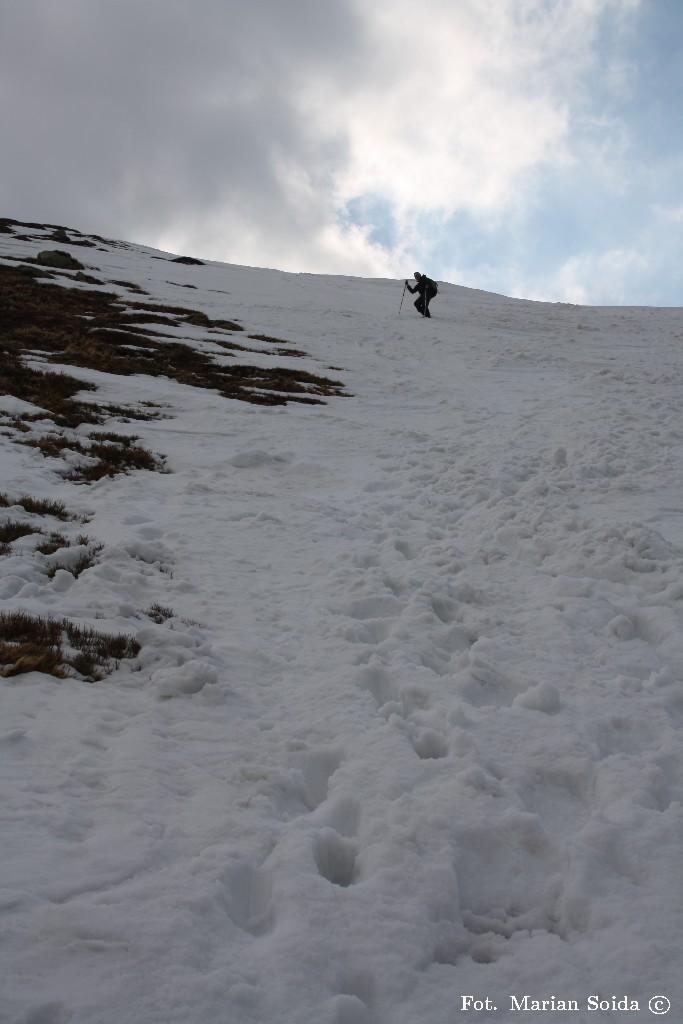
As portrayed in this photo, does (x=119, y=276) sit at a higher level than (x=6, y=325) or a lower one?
higher

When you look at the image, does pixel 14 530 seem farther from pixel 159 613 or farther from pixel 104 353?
pixel 104 353

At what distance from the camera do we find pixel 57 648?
5156 millimetres

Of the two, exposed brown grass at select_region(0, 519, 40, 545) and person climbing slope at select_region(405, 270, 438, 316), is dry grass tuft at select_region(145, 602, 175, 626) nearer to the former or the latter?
exposed brown grass at select_region(0, 519, 40, 545)

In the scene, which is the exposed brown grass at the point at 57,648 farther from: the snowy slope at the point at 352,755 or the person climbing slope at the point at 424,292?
the person climbing slope at the point at 424,292

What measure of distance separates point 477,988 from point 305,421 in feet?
41.8

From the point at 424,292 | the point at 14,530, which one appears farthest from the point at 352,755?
the point at 424,292

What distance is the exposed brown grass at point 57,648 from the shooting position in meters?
4.84

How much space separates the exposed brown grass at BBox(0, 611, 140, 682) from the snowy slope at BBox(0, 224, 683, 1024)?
14 centimetres

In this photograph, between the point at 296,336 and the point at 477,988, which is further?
the point at 296,336

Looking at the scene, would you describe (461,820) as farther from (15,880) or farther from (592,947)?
(15,880)

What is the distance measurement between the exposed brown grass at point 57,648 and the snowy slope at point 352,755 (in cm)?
14

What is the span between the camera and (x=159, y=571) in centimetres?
711

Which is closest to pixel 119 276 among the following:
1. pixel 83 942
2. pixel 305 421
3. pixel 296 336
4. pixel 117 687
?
pixel 296 336

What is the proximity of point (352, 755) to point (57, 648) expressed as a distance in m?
2.56
